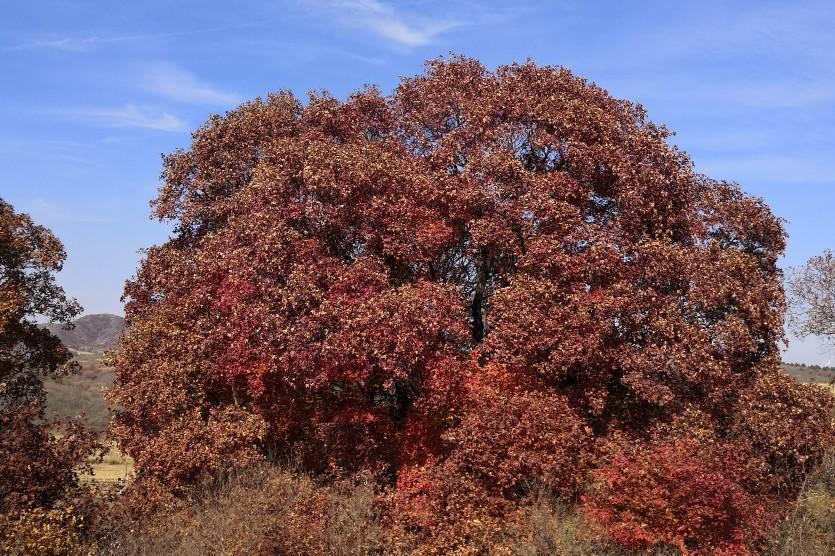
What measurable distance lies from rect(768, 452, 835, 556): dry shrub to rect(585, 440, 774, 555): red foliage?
811 mm

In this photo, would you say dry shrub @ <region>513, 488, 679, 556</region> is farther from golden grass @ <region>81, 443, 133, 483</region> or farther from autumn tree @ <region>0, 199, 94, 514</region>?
golden grass @ <region>81, 443, 133, 483</region>

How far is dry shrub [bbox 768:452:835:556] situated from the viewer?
23438 millimetres

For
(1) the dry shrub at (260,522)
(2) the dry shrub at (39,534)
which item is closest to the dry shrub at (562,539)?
(1) the dry shrub at (260,522)

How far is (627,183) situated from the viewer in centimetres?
2839

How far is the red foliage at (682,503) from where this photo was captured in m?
22.1

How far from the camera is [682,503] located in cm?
2228

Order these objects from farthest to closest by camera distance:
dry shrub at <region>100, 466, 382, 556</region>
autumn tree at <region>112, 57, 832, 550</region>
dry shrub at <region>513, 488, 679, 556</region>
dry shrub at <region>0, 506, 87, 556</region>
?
autumn tree at <region>112, 57, 832, 550</region>, dry shrub at <region>513, 488, 679, 556</region>, dry shrub at <region>100, 466, 382, 556</region>, dry shrub at <region>0, 506, 87, 556</region>

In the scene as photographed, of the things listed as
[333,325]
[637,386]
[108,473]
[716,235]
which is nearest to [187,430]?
[333,325]

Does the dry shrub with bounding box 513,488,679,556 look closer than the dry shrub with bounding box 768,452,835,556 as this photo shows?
Yes

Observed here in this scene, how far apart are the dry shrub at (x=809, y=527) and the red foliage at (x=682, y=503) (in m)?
0.81

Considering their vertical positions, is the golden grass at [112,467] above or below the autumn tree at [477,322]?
below

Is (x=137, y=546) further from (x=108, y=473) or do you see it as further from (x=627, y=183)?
(x=108, y=473)

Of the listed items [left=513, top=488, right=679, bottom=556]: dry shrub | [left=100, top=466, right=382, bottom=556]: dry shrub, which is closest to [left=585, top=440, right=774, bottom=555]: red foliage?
[left=513, top=488, right=679, bottom=556]: dry shrub

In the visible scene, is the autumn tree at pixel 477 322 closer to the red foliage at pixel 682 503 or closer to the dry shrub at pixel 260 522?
the red foliage at pixel 682 503
